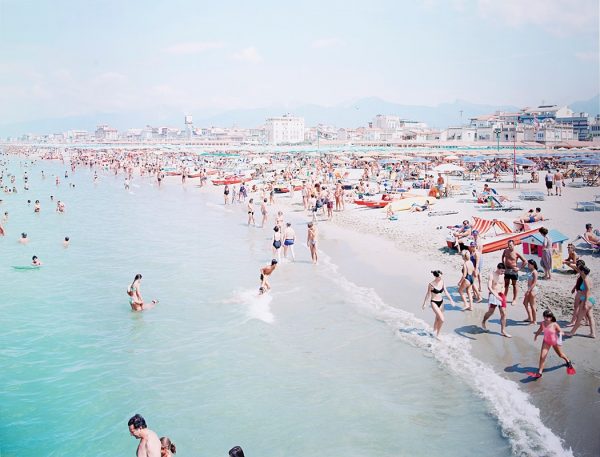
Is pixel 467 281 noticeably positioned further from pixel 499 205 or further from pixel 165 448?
pixel 499 205

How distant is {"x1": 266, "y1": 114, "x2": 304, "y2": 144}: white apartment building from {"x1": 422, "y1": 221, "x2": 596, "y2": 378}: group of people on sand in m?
119

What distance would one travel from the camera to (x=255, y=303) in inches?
413

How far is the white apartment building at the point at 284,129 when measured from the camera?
128375 millimetres

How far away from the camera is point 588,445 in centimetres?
510

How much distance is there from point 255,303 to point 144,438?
6104mm

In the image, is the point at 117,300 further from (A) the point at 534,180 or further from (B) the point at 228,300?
(A) the point at 534,180

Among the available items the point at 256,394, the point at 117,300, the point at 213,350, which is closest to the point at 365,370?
the point at 256,394

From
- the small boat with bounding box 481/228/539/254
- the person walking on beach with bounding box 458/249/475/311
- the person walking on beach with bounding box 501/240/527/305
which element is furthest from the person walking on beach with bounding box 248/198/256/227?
the person walking on beach with bounding box 501/240/527/305

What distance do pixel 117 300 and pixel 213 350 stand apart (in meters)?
4.19

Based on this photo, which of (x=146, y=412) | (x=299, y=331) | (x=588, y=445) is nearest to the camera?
(x=588, y=445)

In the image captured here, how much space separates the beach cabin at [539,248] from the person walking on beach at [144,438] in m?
9.30

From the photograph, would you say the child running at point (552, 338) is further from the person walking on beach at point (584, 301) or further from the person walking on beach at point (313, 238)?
the person walking on beach at point (313, 238)

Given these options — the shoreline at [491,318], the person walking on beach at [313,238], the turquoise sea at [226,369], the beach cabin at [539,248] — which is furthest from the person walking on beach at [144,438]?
the beach cabin at [539,248]

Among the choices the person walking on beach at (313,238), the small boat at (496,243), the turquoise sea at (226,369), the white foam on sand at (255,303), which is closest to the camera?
the turquoise sea at (226,369)
